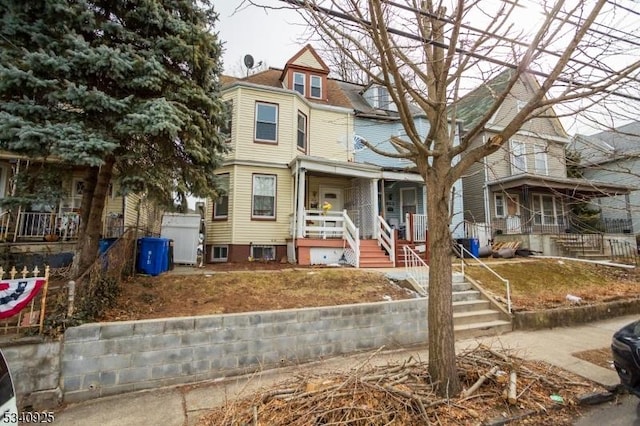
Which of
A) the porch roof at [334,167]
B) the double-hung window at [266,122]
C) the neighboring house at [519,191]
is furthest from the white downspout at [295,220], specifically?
the neighboring house at [519,191]

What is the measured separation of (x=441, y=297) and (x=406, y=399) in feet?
4.03

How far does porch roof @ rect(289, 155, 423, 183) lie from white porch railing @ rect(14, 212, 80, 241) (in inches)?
297

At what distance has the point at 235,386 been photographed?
4742mm

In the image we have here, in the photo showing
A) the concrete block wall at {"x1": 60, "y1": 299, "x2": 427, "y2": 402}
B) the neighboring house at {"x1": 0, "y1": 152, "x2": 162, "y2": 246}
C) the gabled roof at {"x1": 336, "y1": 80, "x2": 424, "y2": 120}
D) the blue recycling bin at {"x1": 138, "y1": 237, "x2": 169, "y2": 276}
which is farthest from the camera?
the gabled roof at {"x1": 336, "y1": 80, "x2": 424, "y2": 120}

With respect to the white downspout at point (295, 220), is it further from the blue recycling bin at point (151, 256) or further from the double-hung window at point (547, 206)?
the double-hung window at point (547, 206)

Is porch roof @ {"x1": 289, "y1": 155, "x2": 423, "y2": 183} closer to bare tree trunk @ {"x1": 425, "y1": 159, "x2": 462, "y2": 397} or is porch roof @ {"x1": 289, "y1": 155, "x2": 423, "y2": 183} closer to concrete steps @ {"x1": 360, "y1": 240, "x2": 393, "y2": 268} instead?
concrete steps @ {"x1": 360, "y1": 240, "x2": 393, "y2": 268}

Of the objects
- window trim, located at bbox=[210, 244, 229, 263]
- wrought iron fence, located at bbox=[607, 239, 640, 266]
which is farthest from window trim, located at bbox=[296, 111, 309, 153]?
wrought iron fence, located at bbox=[607, 239, 640, 266]

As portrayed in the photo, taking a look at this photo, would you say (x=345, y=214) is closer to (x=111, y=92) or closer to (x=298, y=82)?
(x=298, y=82)

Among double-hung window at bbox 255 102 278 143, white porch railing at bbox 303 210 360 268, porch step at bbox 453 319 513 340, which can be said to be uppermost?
double-hung window at bbox 255 102 278 143

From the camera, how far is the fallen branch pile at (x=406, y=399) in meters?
3.32

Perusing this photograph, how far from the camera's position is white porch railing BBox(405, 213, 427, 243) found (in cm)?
1264

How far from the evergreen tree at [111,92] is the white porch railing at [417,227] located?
323 inches

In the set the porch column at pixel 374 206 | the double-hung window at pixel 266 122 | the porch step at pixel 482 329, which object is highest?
the double-hung window at pixel 266 122

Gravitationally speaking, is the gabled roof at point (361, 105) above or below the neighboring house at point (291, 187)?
above
